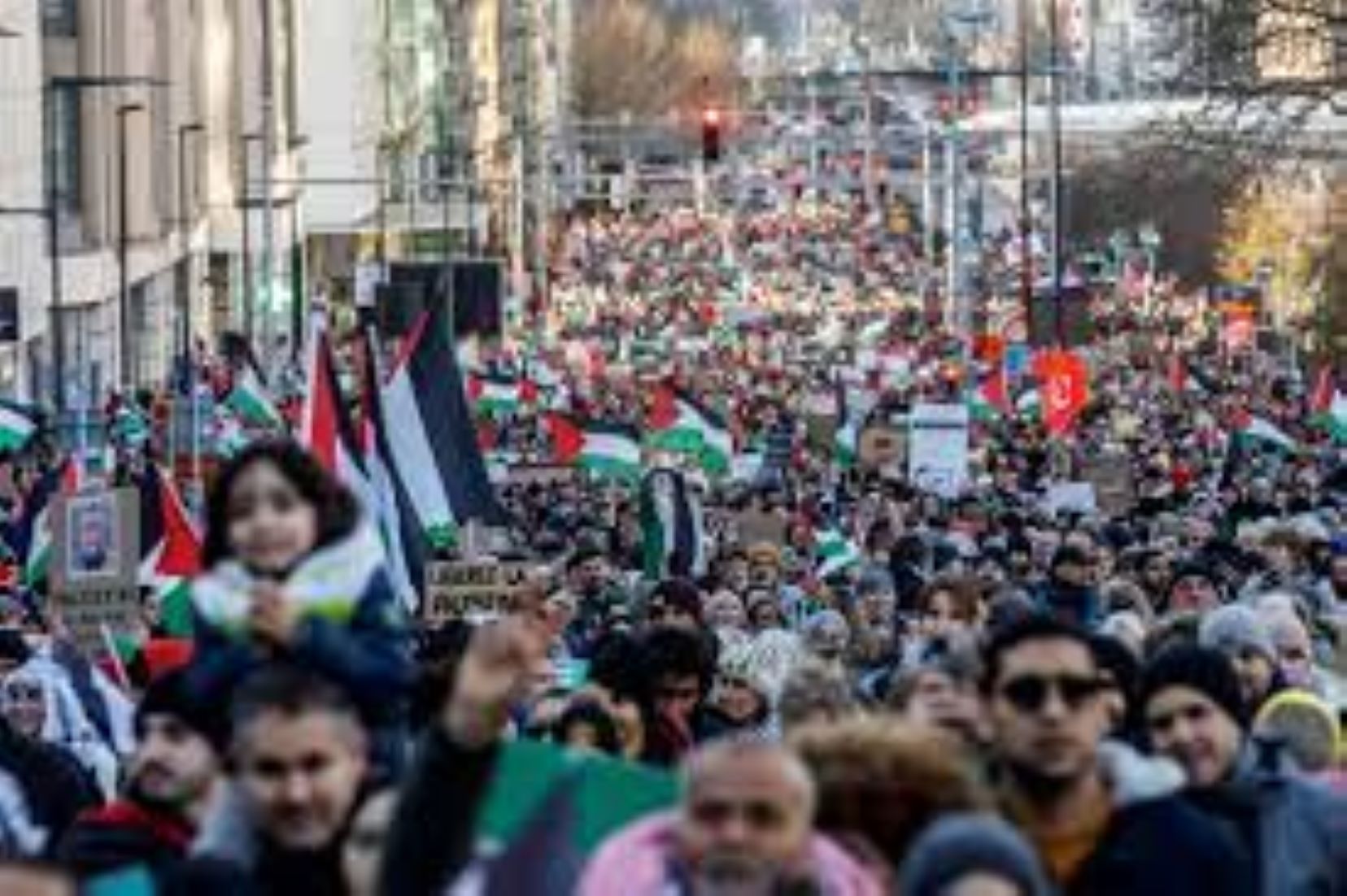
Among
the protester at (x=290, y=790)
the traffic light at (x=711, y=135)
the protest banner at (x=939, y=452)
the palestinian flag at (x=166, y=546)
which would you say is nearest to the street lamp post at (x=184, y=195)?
the traffic light at (x=711, y=135)

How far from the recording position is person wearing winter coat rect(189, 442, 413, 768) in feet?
30.9

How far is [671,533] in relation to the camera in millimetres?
30188

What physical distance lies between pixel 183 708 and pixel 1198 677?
2.07 m

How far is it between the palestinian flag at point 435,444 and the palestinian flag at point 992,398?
108ft

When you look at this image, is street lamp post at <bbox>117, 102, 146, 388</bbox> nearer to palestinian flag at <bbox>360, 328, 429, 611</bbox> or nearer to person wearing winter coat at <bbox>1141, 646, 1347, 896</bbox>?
palestinian flag at <bbox>360, 328, 429, 611</bbox>

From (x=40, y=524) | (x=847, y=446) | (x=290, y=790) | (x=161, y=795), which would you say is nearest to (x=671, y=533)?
(x=40, y=524)

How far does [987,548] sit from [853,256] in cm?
11639

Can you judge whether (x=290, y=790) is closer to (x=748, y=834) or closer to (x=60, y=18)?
(x=748, y=834)

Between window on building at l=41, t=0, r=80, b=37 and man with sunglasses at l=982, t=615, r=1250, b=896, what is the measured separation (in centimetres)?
6617

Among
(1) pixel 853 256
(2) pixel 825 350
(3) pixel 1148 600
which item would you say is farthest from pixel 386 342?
(1) pixel 853 256

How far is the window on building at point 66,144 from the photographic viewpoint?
2945 inches

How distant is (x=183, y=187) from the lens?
288 feet

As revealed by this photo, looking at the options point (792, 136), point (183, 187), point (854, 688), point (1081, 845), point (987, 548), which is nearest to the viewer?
point (1081, 845)

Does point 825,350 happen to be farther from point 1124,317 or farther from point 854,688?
point 854,688
